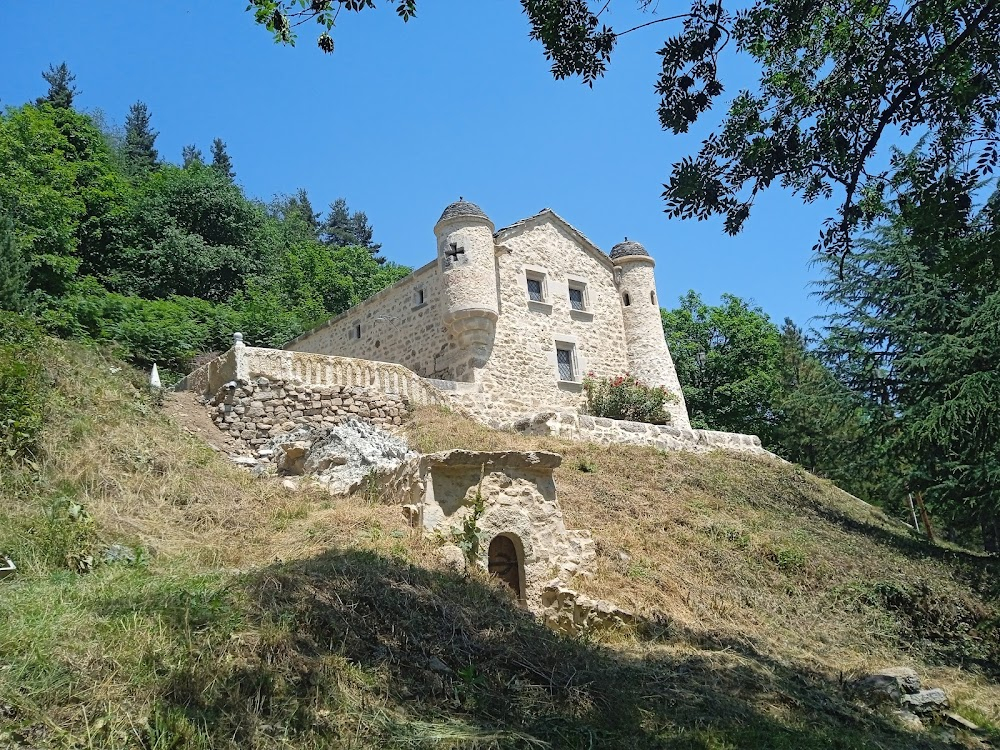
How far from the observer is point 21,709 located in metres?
3.91

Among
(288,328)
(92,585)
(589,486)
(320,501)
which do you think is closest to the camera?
(92,585)

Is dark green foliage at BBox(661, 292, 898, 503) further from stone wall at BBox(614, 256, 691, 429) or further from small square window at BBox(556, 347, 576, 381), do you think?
small square window at BBox(556, 347, 576, 381)

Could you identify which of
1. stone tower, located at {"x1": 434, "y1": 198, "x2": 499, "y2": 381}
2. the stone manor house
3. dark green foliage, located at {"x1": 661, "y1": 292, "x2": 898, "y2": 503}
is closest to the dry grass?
stone tower, located at {"x1": 434, "y1": 198, "x2": 499, "y2": 381}

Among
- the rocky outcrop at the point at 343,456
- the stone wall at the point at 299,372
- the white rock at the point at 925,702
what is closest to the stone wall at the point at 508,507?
the rocky outcrop at the point at 343,456

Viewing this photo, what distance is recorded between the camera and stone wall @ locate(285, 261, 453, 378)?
20.5 meters

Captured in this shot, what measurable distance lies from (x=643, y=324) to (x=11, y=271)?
1798cm

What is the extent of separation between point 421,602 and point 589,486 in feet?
27.2

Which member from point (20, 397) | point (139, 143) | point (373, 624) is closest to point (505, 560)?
point (373, 624)

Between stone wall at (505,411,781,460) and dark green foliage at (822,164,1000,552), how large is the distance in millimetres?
4212

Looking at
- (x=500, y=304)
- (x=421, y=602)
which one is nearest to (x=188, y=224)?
(x=500, y=304)

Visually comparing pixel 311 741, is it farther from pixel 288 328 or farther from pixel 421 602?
pixel 288 328

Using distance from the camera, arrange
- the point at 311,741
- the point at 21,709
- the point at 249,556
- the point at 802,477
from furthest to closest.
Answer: the point at 802,477 < the point at 249,556 < the point at 311,741 < the point at 21,709

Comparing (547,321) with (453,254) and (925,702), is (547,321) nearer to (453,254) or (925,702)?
(453,254)

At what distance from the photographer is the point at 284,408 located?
14273 millimetres
